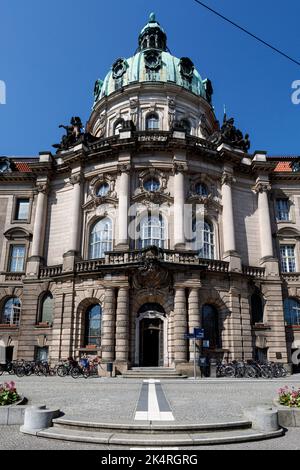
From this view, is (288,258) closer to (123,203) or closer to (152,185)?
(152,185)

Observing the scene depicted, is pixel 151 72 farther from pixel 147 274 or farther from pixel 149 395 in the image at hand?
pixel 149 395

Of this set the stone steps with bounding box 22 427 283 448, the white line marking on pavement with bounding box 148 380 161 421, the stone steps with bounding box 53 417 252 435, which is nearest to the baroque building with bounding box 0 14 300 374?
the white line marking on pavement with bounding box 148 380 161 421

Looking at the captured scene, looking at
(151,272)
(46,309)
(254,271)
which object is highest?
(254,271)

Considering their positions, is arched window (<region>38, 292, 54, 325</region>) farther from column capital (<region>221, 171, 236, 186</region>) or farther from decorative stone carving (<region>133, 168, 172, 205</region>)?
column capital (<region>221, 171, 236, 186</region>)

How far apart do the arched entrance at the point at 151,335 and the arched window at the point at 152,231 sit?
524 centimetres

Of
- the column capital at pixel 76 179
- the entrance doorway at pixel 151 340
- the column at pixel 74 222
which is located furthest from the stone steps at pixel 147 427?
the column capital at pixel 76 179

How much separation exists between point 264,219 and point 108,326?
54.6ft

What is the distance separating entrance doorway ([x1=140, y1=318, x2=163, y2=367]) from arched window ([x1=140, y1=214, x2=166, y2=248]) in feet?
19.7

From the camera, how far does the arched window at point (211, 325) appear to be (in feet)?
86.8

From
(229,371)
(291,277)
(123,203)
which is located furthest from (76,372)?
(291,277)

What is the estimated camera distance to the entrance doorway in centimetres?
2538

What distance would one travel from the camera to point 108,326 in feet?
79.5

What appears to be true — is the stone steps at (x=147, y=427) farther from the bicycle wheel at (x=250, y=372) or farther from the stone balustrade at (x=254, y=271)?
the stone balustrade at (x=254, y=271)
